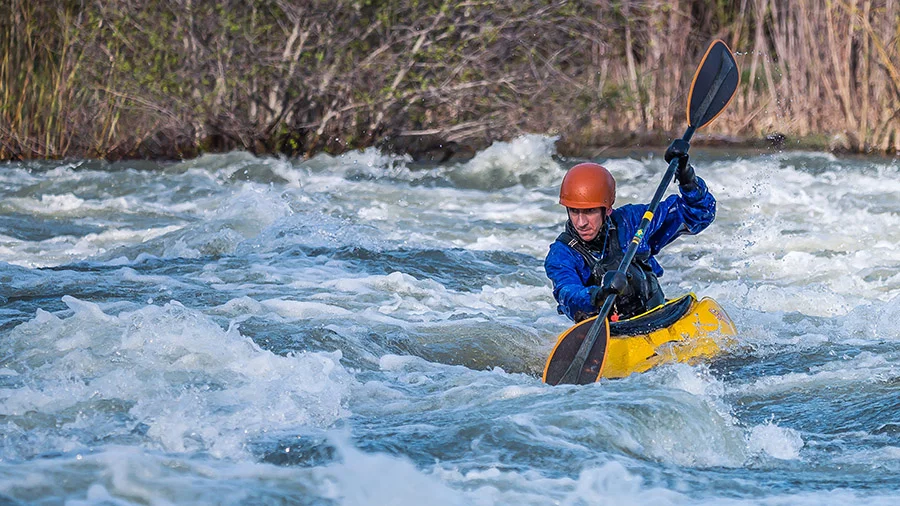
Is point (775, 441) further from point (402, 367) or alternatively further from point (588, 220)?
point (402, 367)

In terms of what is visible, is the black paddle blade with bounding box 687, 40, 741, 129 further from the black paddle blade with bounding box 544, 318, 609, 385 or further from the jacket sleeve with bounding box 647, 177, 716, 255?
the black paddle blade with bounding box 544, 318, 609, 385

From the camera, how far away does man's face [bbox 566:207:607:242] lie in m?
4.94

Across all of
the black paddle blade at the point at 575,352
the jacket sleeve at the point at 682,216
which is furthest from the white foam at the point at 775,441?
the jacket sleeve at the point at 682,216

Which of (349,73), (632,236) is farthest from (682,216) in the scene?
(349,73)

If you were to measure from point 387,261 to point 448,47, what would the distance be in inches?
214

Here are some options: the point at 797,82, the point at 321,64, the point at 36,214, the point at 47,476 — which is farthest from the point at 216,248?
the point at 797,82

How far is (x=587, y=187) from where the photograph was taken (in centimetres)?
487

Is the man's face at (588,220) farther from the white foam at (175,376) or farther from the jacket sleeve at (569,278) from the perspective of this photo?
the white foam at (175,376)

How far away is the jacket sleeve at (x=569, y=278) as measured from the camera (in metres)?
4.81

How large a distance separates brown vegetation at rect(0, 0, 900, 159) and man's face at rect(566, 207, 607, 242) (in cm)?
732

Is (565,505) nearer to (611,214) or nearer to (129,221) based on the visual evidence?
(611,214)

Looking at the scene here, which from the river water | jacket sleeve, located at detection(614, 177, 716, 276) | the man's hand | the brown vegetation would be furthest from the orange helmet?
the brown vegetation

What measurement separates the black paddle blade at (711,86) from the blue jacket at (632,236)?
2.72 feet

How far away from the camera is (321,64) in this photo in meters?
12.5
